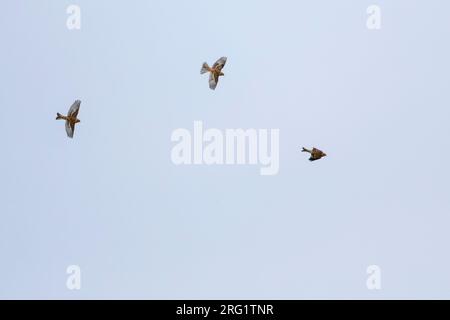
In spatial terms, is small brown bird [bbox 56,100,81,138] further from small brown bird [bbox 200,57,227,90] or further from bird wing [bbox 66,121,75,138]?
small brown bird [bbox 200,57,227,90]

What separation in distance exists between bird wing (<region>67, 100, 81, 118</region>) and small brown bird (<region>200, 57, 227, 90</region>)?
5.09 feet

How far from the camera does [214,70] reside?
1803cm

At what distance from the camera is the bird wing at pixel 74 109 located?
1789 centimetres

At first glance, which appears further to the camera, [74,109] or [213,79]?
[213,79]

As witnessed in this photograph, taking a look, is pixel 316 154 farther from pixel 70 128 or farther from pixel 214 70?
pixel 70 128

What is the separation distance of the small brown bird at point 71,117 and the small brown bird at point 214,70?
1575mm

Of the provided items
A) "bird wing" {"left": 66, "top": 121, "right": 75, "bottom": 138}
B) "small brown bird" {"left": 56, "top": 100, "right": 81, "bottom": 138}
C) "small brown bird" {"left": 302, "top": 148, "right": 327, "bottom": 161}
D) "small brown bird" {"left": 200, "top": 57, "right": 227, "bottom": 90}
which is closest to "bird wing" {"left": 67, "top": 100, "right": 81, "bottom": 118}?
"small brown bird" {"left": 56, "top": 100, "right": 81, "bottom": 138}

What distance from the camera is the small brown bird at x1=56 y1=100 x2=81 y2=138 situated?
17.9 metres

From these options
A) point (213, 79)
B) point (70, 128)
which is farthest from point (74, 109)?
point (213, 79)

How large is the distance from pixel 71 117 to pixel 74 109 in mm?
105

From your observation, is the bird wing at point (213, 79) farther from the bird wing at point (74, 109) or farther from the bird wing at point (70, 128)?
the bird wing at point (70, 128)

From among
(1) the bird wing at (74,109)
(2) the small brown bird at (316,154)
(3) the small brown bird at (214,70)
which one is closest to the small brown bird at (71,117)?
(1) the bird wing at (74,109)
